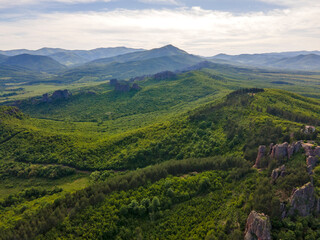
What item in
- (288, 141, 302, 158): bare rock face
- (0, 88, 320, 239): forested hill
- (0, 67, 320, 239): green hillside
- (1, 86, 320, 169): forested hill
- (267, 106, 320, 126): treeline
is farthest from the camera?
(267, 106, 320, 126): treeline

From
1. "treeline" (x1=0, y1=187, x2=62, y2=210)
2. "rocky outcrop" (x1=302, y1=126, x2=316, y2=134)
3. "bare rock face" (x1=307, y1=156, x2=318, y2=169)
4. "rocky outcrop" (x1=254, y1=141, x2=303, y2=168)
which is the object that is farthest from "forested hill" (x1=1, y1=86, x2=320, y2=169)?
"treeline" (x1=0, y1=187, x2=62, y2=210)

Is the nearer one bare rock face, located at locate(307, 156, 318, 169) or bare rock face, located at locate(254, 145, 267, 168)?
bare rock face, located at locate(307, 156, 318, 169)

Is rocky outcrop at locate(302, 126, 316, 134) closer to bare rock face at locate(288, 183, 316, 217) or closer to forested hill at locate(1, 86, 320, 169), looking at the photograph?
forested hill at locate(1, 86, 320, 169)

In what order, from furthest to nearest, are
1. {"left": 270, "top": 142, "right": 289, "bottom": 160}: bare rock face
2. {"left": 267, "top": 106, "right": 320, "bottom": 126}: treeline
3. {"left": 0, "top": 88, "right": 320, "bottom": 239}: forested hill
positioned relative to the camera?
{"left": 267, "top": 106, "right": 320, "bottom": 126}: treeline < {"left": 270, "top": 142, "right": 289, "bottom": 160}: bare rock face < {"left": 0, "top": 88, "right": 320, "bottom": 239}: forested hill

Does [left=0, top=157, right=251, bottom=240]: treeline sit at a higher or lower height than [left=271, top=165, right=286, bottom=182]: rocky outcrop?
lower

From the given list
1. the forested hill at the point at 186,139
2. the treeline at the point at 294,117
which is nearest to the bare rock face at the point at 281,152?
Result: the forested hill at the point at 186,139

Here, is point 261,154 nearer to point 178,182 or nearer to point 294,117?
point 178,182

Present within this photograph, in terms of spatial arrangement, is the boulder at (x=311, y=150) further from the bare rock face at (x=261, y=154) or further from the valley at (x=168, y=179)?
the bare rock face at (x=261, y=154)

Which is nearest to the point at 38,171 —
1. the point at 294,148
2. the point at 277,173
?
the point at 277,173
